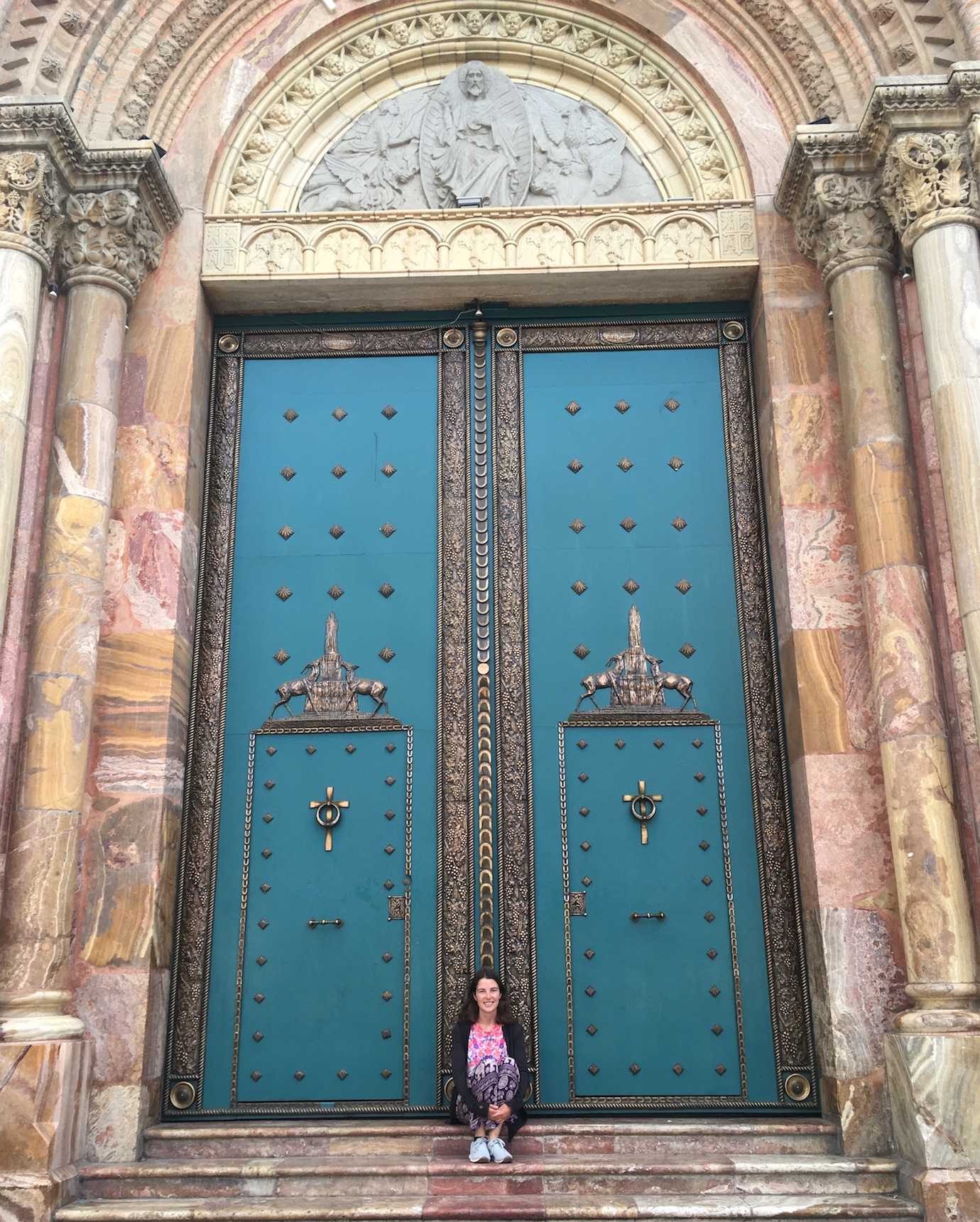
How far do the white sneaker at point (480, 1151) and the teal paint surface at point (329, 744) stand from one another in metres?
0.69

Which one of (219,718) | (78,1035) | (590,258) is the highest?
(590,258)

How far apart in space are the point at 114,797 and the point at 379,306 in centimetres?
344

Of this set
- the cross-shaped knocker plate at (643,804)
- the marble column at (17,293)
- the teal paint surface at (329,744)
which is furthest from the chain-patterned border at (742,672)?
the marble column at (17,293)

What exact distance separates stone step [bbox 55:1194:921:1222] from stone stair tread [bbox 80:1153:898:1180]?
0.18 metres

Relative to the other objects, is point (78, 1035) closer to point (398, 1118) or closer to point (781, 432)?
point (398, 1118)

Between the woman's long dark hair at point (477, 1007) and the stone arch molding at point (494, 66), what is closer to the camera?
the woman's long dark hair at point (477, 1007)

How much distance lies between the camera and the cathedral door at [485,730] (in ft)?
21.1

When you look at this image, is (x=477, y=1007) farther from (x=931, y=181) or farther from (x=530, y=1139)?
(x=931, y=181)

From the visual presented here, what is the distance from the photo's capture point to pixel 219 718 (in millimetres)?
6984

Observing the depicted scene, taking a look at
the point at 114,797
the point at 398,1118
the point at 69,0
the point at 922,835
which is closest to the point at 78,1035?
the point at 114,797

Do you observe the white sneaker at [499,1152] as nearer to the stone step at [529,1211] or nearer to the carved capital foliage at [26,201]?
the stone step at [529,1211]

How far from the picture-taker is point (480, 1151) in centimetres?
567

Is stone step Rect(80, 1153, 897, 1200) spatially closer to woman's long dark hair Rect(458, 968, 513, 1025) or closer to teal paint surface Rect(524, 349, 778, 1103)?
woman's long dark hair Rect(458, 968, 513, 1025)

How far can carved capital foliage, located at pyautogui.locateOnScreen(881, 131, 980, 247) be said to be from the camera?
6520 millimetres
